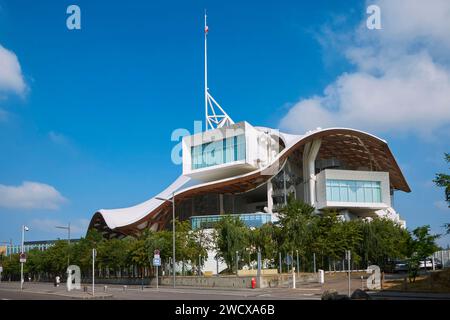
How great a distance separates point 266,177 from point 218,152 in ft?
26.8

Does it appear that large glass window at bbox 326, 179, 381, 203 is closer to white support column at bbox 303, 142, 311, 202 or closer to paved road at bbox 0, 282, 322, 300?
white support column at bbox 303, 142, 311, 202

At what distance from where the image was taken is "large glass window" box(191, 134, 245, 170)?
76.1 m

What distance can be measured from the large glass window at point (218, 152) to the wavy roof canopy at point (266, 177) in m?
3.13

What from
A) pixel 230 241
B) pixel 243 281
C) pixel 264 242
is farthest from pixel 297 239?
pixel 243 281

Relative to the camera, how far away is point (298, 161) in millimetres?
89188

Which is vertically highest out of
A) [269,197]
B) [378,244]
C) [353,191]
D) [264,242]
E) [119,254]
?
[353,191]

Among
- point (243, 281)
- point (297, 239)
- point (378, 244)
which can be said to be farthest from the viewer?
point (378, 244)

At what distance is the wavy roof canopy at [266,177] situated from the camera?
76312 millimetres

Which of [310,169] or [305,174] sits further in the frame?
[305,174]

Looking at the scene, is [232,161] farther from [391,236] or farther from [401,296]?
[401,296]

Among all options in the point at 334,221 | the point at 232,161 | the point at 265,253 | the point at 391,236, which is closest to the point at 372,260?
the point at 391,236

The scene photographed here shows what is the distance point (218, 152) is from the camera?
260 ft

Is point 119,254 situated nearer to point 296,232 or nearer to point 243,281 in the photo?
point 296,232

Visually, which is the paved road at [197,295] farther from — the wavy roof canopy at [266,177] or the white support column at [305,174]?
the white support column at [305,174]
